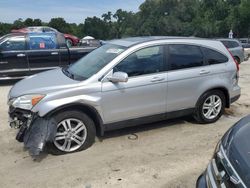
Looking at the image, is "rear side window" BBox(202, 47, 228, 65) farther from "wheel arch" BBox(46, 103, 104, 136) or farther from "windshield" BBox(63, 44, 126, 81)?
"wheel arch" BBox(46, 103, 104, 136)

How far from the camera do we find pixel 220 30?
242 feet

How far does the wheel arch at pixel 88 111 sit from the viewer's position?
481 centimetres

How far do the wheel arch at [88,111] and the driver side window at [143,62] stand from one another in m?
0.73

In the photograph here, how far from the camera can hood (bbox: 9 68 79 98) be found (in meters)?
4.95

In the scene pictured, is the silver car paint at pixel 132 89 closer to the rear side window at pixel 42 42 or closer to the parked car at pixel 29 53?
the parked car at pixel 29 53

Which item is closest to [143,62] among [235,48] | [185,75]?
[185,75]

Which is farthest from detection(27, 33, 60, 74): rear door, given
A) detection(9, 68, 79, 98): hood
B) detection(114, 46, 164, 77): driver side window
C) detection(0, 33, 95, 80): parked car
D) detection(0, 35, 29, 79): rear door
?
detection(114, 46, 164, 77): driver side window

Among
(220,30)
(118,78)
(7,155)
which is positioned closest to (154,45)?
(118,78)

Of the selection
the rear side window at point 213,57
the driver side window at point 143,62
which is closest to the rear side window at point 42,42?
the driver side window at point 143,62

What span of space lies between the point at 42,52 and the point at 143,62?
6.34m

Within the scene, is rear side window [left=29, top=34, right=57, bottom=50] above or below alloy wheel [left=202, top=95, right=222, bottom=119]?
above

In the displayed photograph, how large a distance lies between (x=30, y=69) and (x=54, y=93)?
6394 millimetres

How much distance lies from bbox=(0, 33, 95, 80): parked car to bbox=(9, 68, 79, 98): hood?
528 centimetres

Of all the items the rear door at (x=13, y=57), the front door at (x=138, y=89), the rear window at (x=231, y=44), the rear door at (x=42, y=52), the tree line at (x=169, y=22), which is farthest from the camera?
the tree line at (x=169, y=22)
